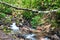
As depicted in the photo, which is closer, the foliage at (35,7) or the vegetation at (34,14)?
the vegetation at (34,14)

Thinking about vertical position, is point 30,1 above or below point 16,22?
above

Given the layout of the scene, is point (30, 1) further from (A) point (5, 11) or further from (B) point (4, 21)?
(B) point (4, 21)

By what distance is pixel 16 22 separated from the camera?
19.1ft

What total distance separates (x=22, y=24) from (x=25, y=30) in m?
0.45

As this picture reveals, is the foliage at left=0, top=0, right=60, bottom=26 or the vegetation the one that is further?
the foliage at left=0, top=0, right=60, bottom=26

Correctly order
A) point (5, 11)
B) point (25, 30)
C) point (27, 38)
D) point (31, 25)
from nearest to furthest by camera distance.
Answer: point (27, 38) < point (25, 30) < point (31, 25) < point (5, 11)

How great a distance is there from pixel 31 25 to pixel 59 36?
3.19 feet

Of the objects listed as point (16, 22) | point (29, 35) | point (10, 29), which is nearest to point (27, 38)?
point (29, 35)

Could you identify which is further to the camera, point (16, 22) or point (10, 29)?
point (16, 22)

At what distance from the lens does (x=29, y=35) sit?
200 inches

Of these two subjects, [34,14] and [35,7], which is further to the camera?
Result: [35,7]

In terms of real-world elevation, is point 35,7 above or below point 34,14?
above

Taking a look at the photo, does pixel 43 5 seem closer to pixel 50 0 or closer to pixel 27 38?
pixel 50 0

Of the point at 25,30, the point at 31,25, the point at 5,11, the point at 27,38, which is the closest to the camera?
the point at 27,38
